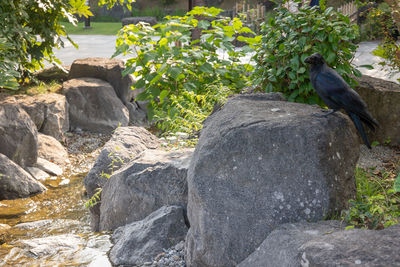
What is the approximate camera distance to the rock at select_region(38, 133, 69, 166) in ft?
21.8

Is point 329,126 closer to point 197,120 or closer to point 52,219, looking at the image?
point 197,120

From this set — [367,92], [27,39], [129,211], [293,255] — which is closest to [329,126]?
[293,255]

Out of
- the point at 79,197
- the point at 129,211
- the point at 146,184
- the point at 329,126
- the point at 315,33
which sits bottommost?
the point at 79,197

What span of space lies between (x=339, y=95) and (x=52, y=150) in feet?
16.2

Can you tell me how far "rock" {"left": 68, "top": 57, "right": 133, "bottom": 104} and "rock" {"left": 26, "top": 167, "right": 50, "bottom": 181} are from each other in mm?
2644

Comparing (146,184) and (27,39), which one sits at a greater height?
(27,39)

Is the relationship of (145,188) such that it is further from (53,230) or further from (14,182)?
(14,182)

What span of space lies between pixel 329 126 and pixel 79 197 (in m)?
3.65

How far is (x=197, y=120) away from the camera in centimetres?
480

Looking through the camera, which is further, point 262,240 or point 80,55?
point 80,55

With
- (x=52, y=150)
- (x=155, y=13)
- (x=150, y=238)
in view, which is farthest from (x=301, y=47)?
(x=155, y=13)

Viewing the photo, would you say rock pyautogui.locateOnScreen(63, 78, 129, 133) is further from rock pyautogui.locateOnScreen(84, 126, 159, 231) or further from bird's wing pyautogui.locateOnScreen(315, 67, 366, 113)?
bird's wing pyautogui.locateOnScreen(315, 67, 366, 113)

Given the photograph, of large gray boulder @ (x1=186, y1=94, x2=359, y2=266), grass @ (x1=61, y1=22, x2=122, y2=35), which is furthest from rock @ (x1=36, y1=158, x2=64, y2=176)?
grass @ (x1=61, y1=22, x2=122, y2=35)

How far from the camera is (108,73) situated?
27.3ft
